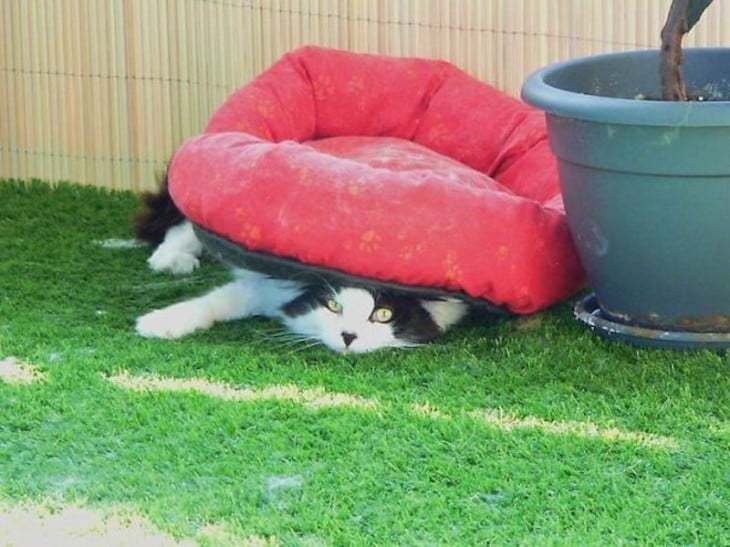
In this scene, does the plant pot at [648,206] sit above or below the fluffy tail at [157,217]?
above

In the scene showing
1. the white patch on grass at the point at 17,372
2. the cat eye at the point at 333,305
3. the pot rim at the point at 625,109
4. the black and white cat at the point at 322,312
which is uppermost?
the pot rim at the point at 625,109

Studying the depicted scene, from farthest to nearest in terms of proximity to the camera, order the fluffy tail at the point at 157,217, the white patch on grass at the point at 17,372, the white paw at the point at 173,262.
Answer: the fluffy tail at the point at 157,217, the white paw at the point at 173,262, the white patch on grass at the point at 17,372

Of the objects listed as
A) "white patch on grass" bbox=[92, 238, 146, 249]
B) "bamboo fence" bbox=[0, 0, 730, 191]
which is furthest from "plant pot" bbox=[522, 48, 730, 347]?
"white patch on grass" bbox=[92, 238, 146, 249]

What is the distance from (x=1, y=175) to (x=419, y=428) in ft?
6.36

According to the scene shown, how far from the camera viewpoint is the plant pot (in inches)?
85.9

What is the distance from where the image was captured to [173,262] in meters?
2.94

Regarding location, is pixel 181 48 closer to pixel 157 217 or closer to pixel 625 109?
pixel 157 217

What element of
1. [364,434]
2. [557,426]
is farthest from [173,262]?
[557,426]

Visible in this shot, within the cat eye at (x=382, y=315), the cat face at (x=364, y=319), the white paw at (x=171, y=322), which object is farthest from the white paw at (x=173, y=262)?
the cat eye at (x=382, y=315)

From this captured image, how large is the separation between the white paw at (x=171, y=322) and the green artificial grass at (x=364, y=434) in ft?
0.10

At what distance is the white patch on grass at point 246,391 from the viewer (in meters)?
2.17

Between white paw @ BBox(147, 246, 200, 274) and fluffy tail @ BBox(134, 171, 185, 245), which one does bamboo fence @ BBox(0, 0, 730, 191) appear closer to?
fluffy tail @ BBox(134, 171, 185, 245)

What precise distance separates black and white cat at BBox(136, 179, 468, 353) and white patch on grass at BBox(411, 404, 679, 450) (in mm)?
298

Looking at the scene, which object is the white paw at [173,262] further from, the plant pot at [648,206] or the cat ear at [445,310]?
the plant pot at [648,206]
